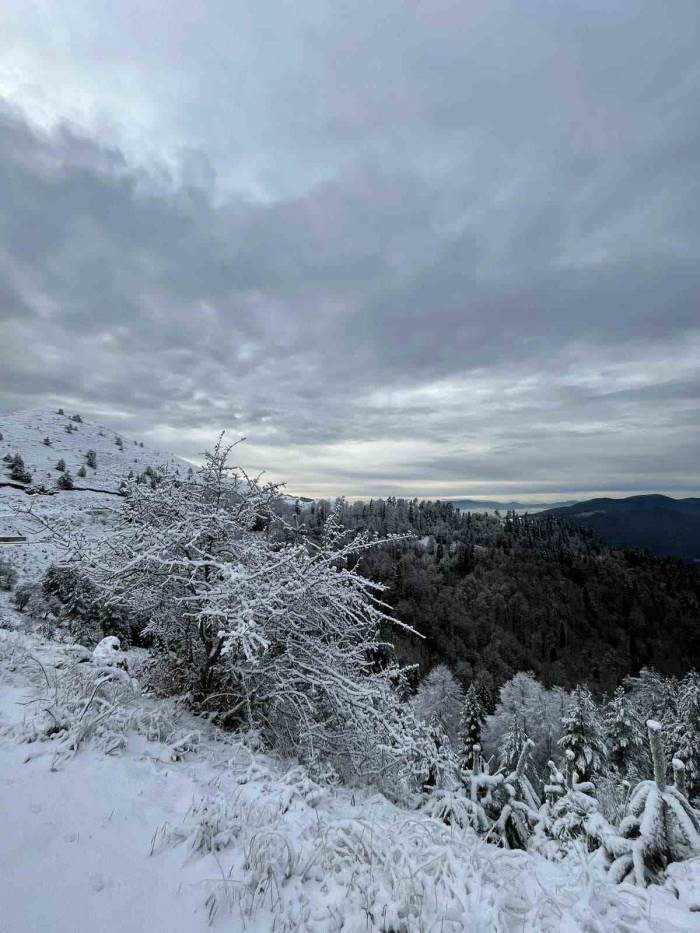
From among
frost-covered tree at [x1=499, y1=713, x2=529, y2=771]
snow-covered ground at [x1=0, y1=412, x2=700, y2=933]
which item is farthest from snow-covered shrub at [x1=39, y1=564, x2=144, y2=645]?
frost-covered tree at [x1=499, y1=713, x2=529, y2=771]

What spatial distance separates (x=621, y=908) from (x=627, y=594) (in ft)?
454

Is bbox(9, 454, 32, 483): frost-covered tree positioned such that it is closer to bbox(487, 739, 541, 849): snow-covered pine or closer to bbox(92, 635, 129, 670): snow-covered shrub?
bbox(92, 635, 129, 670): snow-covered shrub

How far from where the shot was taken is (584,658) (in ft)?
293

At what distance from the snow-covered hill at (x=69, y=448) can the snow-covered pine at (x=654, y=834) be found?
36.4 meters

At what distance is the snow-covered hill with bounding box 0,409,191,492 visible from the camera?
39.6 m

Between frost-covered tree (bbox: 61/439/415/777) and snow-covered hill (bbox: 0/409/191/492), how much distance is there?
31.3 meters

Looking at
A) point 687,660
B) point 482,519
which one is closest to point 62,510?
point 687,660

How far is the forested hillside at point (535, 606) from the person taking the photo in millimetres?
80000

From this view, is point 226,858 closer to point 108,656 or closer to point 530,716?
point 108,656

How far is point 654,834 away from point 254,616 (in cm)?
400

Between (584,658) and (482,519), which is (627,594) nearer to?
(584,658)

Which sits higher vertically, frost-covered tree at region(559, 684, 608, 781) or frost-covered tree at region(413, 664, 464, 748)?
frost-covered tree at region(559, 684, 608, 781)

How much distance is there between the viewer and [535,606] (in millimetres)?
105312

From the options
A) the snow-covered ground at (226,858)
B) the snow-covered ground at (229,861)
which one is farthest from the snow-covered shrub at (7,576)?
the snow-covered ground at (229,861)
